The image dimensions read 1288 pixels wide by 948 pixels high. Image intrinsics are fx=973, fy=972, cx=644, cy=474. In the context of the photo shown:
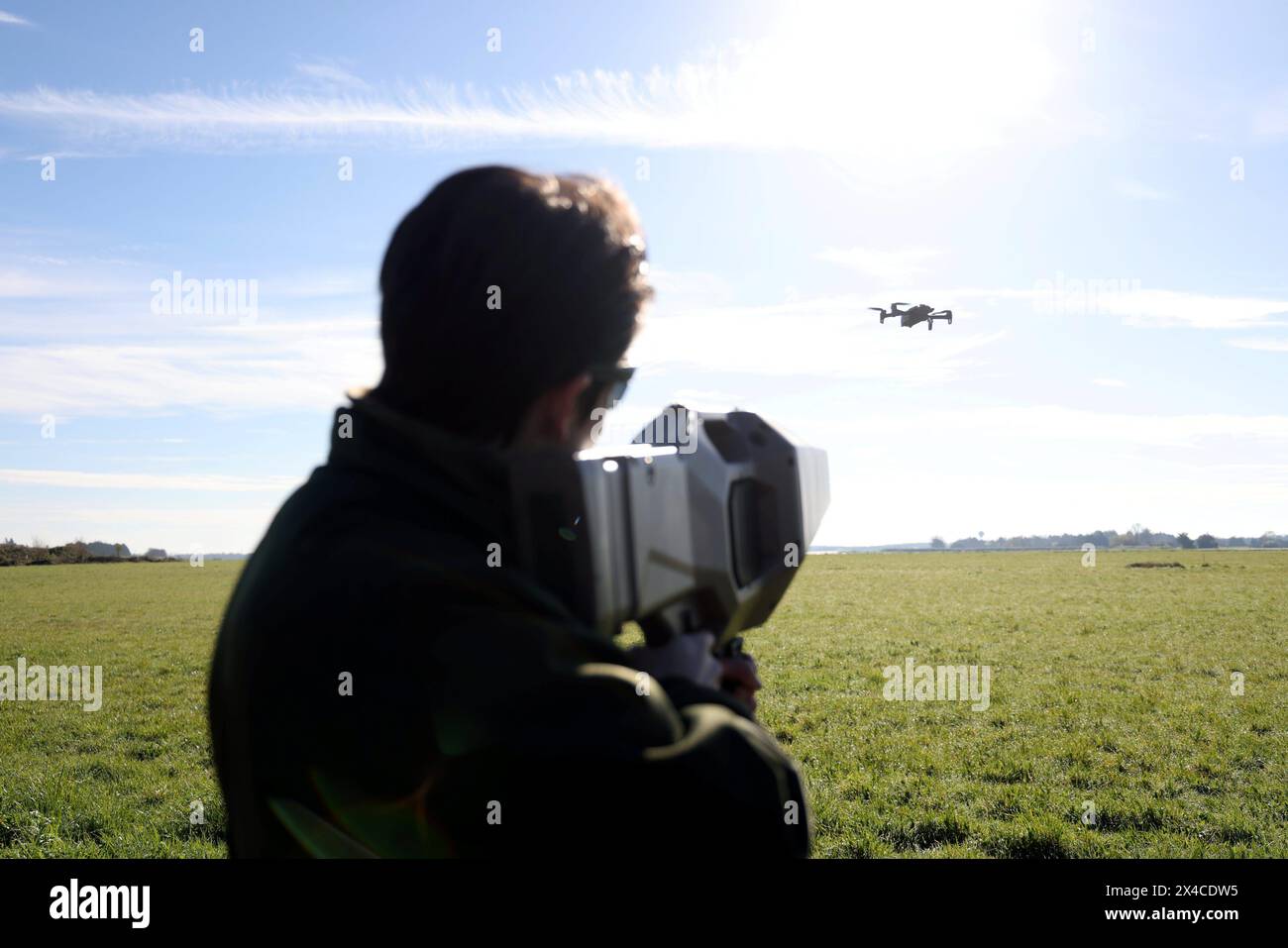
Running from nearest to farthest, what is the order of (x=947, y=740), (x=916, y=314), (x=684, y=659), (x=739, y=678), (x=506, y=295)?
(x=506, y=295) < (x=684, y=659) < (x=739, y=678) < (x=947, y=740) < (x=916, y=314)

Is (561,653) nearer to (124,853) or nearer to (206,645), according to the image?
(124,853)

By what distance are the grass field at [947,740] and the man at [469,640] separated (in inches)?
282

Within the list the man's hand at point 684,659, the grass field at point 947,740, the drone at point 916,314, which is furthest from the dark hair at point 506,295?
the drone at point 916,314

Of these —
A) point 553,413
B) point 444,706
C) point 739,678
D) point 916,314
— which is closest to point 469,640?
point 444,706

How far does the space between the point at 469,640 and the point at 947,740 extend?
11.8 metres

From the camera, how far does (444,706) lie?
134 cm

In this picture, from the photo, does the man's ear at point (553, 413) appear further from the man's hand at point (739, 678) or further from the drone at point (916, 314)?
the drone at point (916, 314)

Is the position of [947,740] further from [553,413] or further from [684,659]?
[553,413]

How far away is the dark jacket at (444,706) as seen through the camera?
1.31 m

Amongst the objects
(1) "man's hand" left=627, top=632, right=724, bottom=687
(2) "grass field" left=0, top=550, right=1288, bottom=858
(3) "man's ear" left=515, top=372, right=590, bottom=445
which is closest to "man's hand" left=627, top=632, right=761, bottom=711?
(1) "man's hand" left=627, top=632, right=724, bottom=687

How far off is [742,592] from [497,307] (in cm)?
101

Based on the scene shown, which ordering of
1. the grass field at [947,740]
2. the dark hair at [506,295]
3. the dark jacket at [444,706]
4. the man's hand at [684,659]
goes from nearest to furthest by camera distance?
the dark jacket at [444,706] < the dark hair at [506,295] < the man's hand at [684,659] < the grass field at [947,740]

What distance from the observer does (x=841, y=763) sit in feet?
35.4
